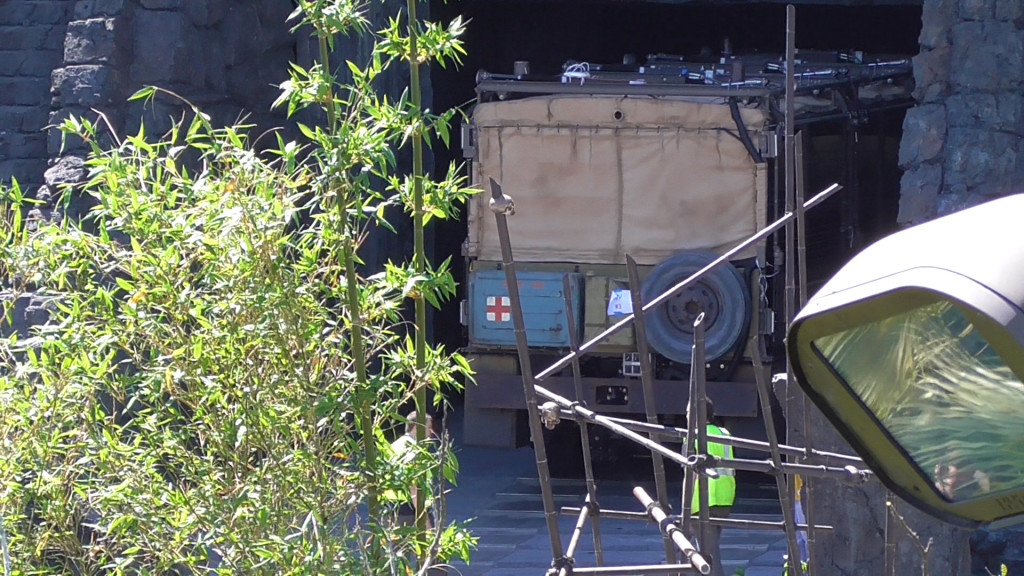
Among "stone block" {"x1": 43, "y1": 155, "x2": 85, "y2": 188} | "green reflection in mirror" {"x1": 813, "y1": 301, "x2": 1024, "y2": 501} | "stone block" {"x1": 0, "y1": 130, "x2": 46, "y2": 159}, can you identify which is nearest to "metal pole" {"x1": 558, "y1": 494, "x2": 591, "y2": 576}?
A: "green reflection in mirror" {"x1": 813, "y1": 301, "x2": 1024, "y2": 501}

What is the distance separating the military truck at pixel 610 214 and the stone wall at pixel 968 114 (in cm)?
135

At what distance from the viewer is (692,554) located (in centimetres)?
296

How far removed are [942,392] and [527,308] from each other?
8238 millimetres

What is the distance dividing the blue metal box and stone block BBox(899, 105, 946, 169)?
266 centimetres

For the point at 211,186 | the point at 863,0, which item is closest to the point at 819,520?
the point at 211,186

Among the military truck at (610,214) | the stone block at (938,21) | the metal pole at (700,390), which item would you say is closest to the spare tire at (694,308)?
the military truck at (610,214)

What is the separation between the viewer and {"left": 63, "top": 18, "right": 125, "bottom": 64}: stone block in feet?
29.9

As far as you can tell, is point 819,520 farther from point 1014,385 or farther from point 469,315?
point 469,315

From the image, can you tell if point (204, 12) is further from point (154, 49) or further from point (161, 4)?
point (154, 49)

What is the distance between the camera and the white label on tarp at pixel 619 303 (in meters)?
9.84

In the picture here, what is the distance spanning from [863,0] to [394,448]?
11.3 meters

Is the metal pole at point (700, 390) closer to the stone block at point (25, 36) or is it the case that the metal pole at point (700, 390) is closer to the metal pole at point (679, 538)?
the metal pole at point (679, 538)

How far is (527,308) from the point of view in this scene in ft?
33.3

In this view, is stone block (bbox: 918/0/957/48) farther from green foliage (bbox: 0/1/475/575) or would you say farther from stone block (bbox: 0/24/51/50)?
stone block (bbox: 0/24/51/50)
